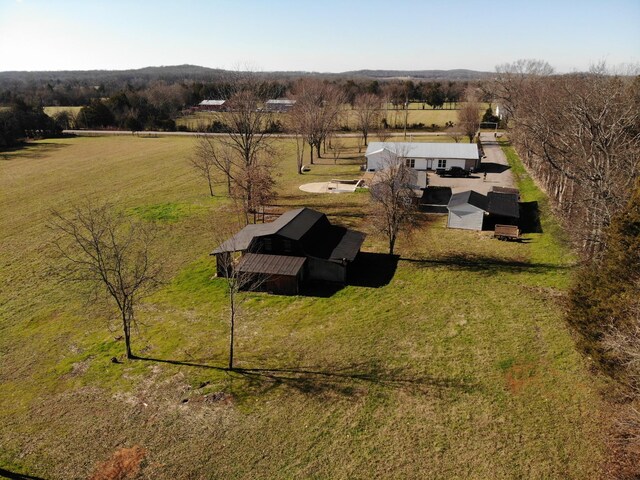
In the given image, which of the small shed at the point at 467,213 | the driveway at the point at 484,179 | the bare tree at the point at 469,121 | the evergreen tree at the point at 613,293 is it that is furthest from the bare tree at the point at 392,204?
the bare tree at the point at 469,121

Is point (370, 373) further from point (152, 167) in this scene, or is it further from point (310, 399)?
point (152, 167)

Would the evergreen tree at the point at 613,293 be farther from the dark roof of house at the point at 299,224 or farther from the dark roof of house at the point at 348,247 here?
the dark roof of house at the point at 299,224

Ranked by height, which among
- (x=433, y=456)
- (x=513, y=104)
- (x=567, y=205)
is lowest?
(x=433, y=456)

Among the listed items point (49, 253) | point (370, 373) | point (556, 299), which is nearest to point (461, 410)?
point (370, 373)

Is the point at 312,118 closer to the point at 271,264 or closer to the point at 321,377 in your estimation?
the point at 271,264

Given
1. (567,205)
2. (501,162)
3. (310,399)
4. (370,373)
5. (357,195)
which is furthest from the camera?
(501,162)

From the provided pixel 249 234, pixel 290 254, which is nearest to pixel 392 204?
pixel 290 254
